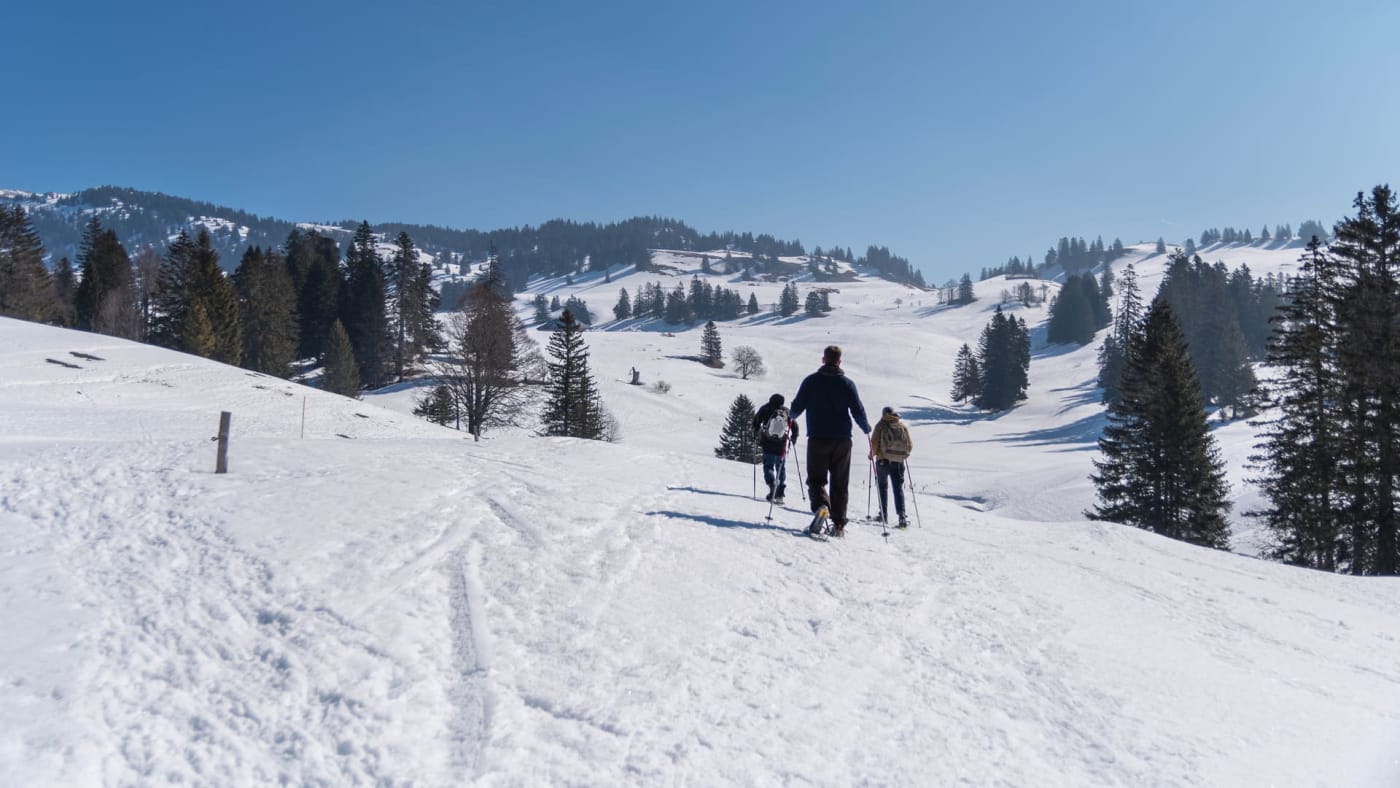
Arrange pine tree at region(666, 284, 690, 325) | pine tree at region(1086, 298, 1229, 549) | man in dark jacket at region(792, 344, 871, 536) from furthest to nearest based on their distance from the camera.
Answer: pine tree at region(666, 284, 690, 325) → pine tree at region(1086, 298, 1229, 549) → man in dark jacket at region(792, 344, 871, 536)

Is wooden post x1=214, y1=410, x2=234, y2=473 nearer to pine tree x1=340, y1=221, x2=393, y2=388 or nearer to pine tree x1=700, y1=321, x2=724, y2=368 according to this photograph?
pine tree x1=340, y1=221, x2=393, y2=388

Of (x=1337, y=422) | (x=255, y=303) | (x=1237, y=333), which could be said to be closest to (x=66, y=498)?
(x=1337, y=422)

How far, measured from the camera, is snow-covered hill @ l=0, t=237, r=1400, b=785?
4.20 meters

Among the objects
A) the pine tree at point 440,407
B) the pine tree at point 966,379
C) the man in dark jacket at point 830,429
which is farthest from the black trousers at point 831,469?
the pine tree at point 966,379

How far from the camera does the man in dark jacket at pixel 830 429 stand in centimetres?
937

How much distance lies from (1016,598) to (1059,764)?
3.51m

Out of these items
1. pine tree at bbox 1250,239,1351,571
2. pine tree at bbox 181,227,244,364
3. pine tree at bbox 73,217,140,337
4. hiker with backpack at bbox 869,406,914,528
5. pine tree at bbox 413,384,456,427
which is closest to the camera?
hiker with backpack at bbox 869,406,914,528

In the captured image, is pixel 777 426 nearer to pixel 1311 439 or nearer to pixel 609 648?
pixel 609 648

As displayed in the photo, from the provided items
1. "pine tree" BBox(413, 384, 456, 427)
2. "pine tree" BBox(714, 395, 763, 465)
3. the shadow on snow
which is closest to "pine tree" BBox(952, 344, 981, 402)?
"pine tree" BBox(714, 395, 763, 465)

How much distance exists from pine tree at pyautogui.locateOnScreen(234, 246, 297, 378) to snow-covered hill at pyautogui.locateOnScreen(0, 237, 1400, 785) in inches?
1794

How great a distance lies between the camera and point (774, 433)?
11.0 meters

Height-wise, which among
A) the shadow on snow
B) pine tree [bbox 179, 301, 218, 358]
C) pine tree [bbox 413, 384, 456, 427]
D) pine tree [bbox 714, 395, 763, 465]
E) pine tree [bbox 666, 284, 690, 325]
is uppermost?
pine tree [bbox 666, 284, 690, 325]

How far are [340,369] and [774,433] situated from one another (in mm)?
46304

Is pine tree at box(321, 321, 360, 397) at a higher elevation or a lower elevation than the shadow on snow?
higher
